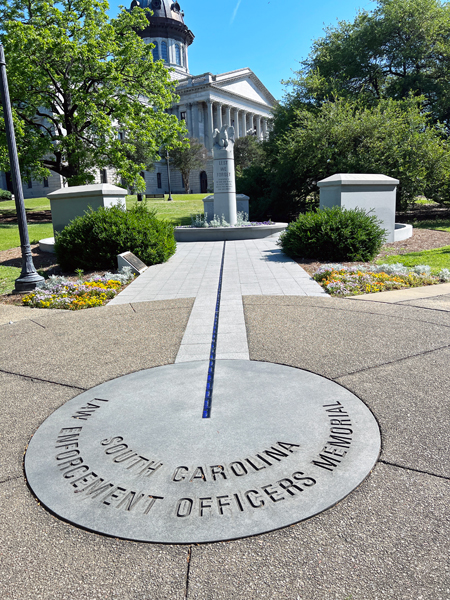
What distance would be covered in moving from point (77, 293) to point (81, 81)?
61.8 ft

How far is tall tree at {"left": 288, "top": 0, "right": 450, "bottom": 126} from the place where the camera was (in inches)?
981

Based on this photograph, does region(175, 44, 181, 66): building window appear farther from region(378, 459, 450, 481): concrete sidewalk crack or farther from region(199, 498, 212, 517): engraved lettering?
region(199, 498, 212, 517): engraved lettering

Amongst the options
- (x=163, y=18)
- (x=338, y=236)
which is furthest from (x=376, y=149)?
(x=163, y=18)

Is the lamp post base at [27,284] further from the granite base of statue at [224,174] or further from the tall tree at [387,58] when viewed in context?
the tall tree at [387,58]

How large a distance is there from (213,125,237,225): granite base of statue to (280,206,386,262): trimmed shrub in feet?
26.5

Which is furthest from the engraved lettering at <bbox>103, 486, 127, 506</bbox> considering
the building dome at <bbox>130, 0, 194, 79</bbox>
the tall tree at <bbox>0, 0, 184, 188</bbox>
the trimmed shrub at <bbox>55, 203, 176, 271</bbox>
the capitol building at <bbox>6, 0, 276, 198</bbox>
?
the building dome at <bbox>130, 0, 194, 79</bbox>

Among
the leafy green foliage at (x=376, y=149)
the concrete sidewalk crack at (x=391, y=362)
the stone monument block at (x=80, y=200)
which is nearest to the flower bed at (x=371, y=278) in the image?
the concrete sidewalk crack at (x=391, y=362)

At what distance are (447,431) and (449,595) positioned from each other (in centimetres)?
153

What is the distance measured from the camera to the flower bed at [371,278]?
27.3 ft

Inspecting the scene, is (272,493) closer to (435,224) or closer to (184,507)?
(184,507)

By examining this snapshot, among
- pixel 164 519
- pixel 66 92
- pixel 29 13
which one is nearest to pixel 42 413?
pixel 164 519

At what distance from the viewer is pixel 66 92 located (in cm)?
2338

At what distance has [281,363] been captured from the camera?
15.7ft

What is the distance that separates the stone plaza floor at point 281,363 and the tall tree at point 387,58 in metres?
21.3
